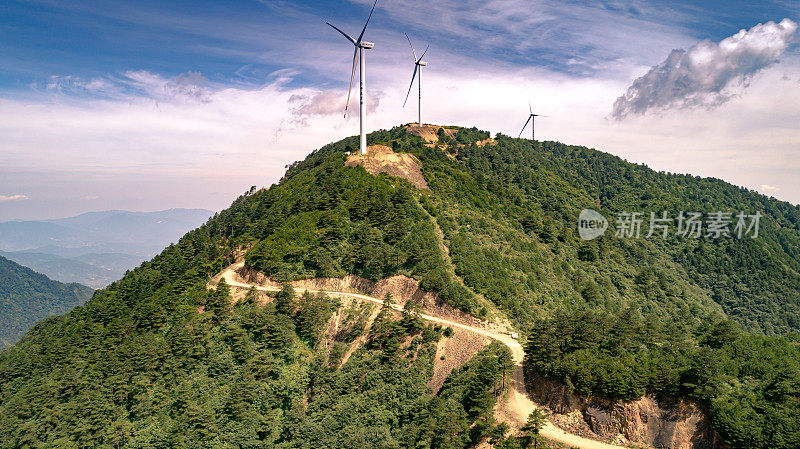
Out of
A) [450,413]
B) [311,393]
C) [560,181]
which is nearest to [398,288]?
[311,393]

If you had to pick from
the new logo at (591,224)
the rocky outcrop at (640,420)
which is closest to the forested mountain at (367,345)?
the rocky outcrop at (640,420)

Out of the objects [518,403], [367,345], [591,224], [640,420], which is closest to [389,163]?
[367,345]

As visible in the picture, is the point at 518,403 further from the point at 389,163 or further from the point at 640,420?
the point at 389,163

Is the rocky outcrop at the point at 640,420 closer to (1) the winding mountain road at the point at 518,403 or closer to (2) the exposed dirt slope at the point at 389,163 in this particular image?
(1) the winding mountain road at the point at 518,403

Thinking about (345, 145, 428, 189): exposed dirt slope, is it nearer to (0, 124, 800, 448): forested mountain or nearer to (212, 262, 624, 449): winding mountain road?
(0, 124, 800, 448): forested mountain

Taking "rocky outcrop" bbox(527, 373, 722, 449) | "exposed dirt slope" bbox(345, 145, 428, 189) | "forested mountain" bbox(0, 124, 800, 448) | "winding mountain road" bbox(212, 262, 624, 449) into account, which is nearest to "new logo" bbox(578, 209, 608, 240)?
"forested mountain" bbox(0, 124, 800, 448)

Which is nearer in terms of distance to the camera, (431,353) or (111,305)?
(431,353)

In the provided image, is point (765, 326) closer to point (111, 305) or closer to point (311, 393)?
point (311, 393)
